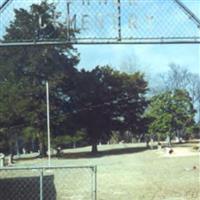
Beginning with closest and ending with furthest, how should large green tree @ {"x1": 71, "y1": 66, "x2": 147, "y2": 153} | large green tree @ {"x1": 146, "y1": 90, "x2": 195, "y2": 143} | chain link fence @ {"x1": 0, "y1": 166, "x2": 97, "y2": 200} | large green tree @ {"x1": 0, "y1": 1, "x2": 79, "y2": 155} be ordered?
chain link fence @ {"x1": 0, "y1": 166, "x2": 97, "y2": 200}, large green tree @ {"x1": 0, "y1": 1, "x2": 79, "y2": 155}, large green tree @ {"x1": 71, "y1": 66, "x2": 147, "y2": 153}, large green tree @ {"x1": 146, "y1": 90, "x2": 195, "y2": 143}

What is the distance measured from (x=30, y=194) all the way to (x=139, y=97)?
2092 inches

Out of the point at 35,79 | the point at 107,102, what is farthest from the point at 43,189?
the point at 107,102

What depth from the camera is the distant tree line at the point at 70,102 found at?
179ft

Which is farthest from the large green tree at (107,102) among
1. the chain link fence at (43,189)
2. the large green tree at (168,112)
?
the chain link fence at (43,189)

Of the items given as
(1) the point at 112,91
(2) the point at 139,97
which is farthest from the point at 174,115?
(1) the point at 112,91

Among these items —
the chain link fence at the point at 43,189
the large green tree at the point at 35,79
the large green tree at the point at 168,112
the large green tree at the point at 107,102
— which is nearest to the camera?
the chain link fence at the point at 43,189

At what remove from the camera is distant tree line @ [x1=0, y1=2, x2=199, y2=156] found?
54625mm

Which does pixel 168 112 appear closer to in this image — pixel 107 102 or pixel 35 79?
pixel 107 102

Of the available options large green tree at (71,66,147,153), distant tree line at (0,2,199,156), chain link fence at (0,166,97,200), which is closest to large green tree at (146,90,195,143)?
distant tree line at (0,2,199,156)

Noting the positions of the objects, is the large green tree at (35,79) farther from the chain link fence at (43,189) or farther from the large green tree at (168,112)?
the chain link fence at (43,189)

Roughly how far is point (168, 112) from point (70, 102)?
1660cm

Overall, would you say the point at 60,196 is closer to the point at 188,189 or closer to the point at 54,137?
the point at 188,189

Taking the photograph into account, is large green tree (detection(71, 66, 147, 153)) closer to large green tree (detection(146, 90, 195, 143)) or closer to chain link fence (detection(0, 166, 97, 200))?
large green tree (detection(146, 90, 195, 143))

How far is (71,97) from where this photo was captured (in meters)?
59.8
